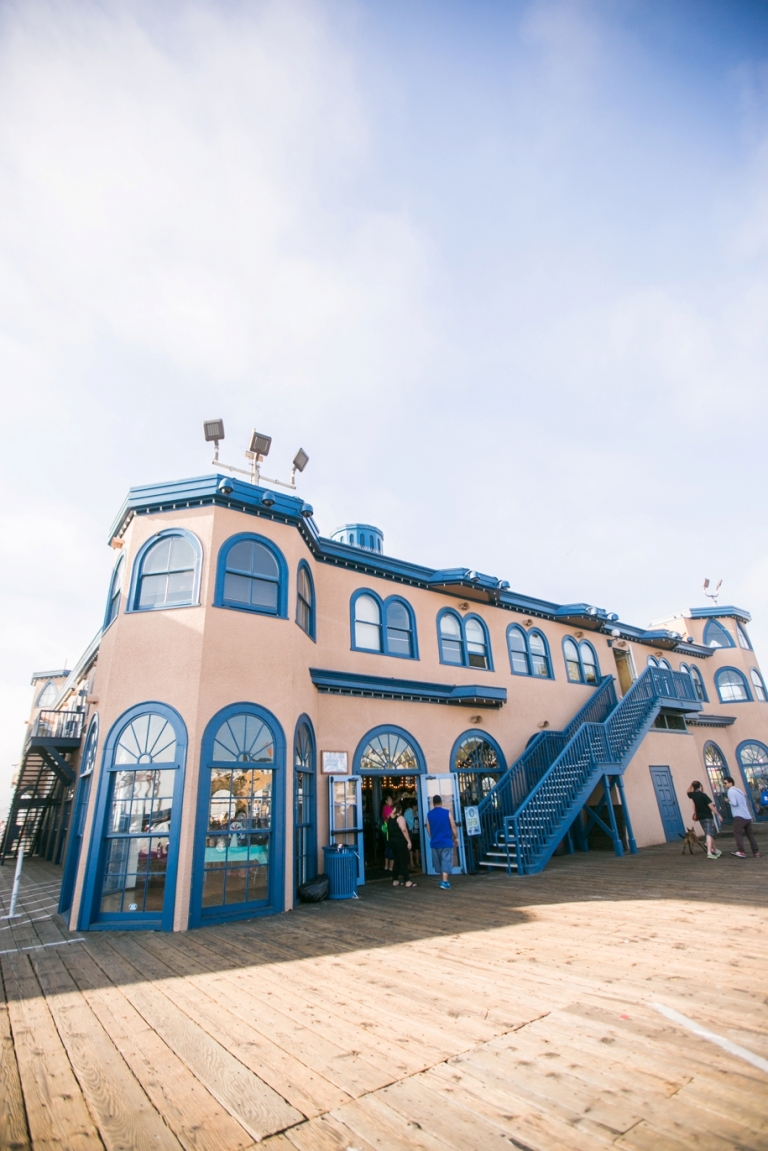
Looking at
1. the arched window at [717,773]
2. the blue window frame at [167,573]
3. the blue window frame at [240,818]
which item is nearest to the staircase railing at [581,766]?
the blue window frame at [240,818]

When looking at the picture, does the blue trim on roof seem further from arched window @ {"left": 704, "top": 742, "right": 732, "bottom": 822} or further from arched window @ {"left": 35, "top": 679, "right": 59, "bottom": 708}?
arched window @ {"left": 35, "top": 679, "right": 59, "bottom": 708}

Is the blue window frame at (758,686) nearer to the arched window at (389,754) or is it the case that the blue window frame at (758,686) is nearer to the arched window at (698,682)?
the arched window at (698,682)

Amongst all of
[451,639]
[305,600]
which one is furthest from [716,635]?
[305,600]

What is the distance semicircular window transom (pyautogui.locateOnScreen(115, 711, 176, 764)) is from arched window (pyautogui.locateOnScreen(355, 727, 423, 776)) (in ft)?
15.1

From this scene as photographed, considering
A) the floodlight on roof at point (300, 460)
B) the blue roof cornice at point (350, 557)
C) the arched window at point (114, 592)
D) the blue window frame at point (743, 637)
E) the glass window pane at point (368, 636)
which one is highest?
the floodlight on roof at point (300, 460)

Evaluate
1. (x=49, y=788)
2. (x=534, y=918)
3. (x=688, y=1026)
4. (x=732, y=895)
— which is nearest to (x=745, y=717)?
(x=732, y=895)

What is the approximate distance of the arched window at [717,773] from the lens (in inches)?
905

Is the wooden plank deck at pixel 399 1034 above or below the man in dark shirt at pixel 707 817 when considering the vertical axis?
below

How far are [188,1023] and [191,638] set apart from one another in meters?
6.19

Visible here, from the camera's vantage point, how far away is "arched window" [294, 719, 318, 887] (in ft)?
34.5

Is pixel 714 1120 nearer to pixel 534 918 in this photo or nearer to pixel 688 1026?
pixel 688 1026

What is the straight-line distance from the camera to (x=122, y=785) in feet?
31.1

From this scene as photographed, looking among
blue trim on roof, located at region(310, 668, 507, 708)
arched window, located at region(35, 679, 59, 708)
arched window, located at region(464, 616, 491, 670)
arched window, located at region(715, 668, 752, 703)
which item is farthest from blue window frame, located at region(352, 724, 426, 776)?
arched window, located at region(35, 679, 59, 708)

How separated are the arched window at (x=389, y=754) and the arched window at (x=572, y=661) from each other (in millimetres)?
7932
